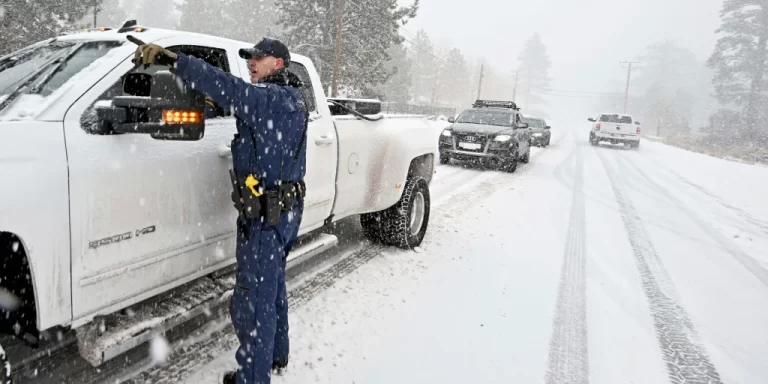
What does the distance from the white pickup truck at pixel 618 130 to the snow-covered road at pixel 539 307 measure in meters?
16.7

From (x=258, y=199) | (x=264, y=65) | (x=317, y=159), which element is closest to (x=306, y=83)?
(x=317, y=159)

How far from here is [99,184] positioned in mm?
2068

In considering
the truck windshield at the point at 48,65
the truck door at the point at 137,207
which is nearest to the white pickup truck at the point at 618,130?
the truck door at the point at 137,207

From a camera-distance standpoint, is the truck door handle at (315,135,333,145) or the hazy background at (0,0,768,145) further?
the hazy background at (0,0,768,145)

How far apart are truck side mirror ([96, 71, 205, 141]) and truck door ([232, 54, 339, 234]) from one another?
1.32 m

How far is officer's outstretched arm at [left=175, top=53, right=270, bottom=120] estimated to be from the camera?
200 cm

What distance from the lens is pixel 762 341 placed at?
3.70m

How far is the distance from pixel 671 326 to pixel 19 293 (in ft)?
14.4

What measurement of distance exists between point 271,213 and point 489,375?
175 cm

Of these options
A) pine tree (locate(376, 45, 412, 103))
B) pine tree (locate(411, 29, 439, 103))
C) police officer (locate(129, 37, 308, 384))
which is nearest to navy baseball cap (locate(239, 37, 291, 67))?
police officer (locate(129, 37, 308, 384))

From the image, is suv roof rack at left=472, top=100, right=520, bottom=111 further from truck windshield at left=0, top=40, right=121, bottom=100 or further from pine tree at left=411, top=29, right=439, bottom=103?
pine tree at left=411, top=29, right=439, bottom=103

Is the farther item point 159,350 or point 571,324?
point 571,324

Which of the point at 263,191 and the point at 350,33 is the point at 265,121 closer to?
the point at 263,191

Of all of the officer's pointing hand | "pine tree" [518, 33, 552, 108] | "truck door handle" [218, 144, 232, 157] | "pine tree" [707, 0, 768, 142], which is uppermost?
"pine tree" [518, 33, 552, 108]
